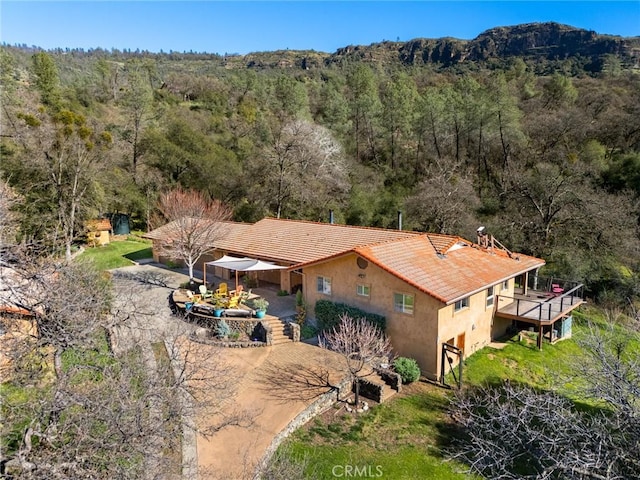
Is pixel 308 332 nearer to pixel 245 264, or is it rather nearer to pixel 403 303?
pixel 403 303

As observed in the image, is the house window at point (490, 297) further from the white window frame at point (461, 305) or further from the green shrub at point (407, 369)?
the green shrub at point (407, 369)

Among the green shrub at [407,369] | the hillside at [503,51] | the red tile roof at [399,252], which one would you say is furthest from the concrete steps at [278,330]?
the hillside at [503,51]

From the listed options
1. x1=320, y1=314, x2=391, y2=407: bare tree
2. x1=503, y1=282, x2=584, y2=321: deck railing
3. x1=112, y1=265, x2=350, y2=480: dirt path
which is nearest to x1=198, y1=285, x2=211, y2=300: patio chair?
x1=112, y1=265, x2=350, y2=480: dirt path

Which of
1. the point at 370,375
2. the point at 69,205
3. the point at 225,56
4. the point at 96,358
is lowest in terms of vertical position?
the point at 370,375

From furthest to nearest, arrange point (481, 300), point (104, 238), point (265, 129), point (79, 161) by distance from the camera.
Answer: point (265, 129), point (104, 238), point (79, 161), point (481, 300)

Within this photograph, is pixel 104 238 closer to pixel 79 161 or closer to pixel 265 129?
pixel 79 161

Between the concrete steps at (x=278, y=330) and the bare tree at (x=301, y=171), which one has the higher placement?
the bare tree at (x=301, y=171)

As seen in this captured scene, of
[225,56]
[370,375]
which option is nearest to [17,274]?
[370,375]
